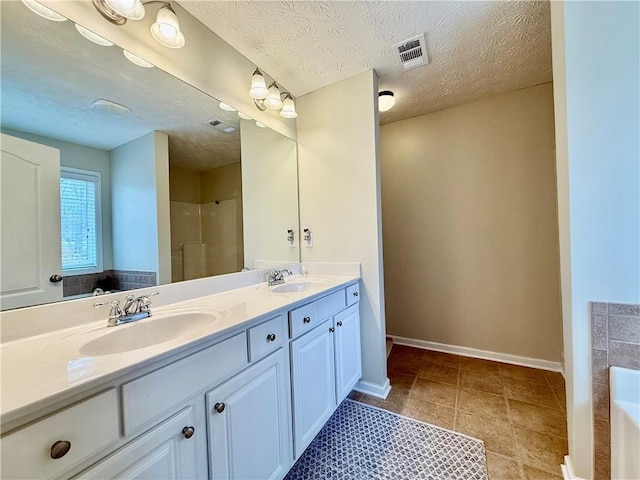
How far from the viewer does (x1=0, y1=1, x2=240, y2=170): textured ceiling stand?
882mm

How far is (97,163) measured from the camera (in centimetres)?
109

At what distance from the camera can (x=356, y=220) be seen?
192 centimetres

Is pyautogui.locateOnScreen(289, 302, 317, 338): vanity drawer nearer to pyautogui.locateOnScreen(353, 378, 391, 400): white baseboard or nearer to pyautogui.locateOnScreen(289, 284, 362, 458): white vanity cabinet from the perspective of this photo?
pyautogui.locateOnScreen(289, 284, 362, 458): white vanity cabinet

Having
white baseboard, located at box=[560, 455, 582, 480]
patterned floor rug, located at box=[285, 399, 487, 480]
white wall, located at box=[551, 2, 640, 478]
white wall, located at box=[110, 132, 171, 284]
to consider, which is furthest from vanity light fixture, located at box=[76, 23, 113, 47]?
white baseboard, located at box=[560, 455, 582, 480]

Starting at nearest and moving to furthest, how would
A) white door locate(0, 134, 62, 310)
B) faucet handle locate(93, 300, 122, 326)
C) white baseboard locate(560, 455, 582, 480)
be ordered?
white door locate(0, 134, 62, 310), faucet handle locate(93, 300, 122, 326), white baseboard locate(560, 455, 582, 480)

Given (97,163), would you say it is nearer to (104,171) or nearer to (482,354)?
(104,171)

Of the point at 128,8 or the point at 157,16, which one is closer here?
the point at 128,8

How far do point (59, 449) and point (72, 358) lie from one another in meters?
0.25

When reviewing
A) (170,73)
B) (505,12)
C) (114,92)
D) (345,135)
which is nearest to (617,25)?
(505,12)

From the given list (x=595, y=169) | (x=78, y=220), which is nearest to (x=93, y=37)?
(x=78, y=220)

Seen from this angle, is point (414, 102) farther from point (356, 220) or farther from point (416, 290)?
point (416, 290)

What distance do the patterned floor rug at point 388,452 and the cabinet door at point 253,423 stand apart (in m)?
0.30

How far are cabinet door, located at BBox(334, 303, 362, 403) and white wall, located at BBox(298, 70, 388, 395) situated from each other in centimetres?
12

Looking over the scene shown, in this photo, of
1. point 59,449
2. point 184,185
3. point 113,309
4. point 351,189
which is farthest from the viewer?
point 351,189
